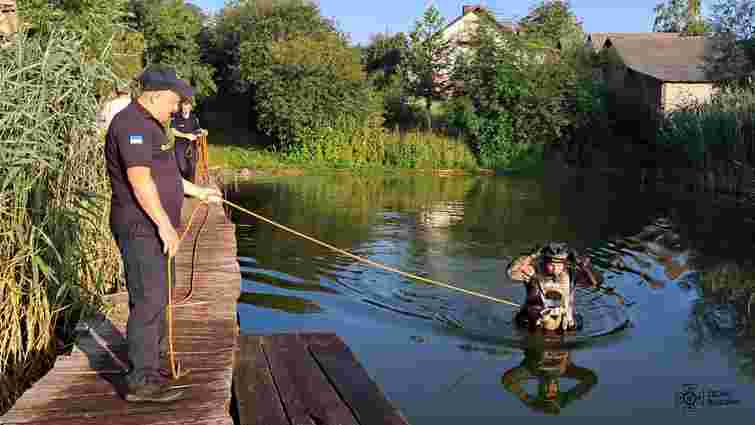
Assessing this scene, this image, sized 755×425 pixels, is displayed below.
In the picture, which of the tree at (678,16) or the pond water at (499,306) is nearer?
the pond water at (499,306)

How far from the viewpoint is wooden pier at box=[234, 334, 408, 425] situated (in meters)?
4.82

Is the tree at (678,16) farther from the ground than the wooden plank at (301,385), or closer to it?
farther from the ground

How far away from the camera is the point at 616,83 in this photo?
3341 centimetres

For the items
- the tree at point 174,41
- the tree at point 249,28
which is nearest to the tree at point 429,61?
the tree at point 249,28

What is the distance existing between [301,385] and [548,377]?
9.27ft

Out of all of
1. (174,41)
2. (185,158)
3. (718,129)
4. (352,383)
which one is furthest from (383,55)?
(352,383)

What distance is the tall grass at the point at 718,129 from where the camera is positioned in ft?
65.2

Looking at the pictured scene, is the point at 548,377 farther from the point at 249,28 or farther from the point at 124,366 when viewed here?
the point at 249,28

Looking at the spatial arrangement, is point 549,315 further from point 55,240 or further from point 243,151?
point 243,151

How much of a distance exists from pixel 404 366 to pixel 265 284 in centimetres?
371

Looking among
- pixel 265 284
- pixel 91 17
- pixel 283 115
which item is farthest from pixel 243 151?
pixel 265 284

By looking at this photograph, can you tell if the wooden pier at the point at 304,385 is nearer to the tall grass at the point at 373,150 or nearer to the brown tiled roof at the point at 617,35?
the tall grass at the point at 373,150

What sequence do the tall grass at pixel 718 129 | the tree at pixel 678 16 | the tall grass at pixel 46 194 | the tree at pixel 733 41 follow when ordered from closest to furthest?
the tall grass at pixel 46 194, the tall grass at pixel 718 129, the tree at pixel 733 41, the tree at pixel 678 16

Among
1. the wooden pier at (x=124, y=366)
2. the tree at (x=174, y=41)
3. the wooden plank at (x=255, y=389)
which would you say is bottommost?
Result: the wooden plank at (x=255, y=389)
